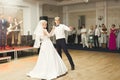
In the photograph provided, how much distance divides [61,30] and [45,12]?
657 centimetres

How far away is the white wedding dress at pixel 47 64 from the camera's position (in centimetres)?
449

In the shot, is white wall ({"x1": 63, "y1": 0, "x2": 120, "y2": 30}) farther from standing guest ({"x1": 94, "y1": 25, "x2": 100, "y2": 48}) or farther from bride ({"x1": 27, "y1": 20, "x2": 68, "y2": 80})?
bride ({"x1": 27, "y1": 20, "x2": 68, "y2": 80})

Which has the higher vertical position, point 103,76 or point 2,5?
point 2,5

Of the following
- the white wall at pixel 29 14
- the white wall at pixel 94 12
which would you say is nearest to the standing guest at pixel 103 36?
the white wall at pixel 94 12

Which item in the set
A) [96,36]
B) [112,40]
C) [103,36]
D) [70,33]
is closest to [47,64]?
[112,40]

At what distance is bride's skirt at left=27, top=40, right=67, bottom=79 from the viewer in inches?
177

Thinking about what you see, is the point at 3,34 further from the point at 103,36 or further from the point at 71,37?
the point at 103,36

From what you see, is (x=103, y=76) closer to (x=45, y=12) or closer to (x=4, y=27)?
(x=4, y=27)

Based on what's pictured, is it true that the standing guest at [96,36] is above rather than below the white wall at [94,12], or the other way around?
below

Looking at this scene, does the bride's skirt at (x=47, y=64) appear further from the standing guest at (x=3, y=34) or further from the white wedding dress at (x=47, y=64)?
the standing guest at (x=3, y=34)

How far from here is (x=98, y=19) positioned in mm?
11430

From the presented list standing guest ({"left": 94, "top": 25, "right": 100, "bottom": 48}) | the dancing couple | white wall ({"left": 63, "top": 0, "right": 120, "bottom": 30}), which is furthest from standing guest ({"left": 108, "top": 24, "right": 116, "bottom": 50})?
the dancing couple

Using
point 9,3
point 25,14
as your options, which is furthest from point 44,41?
point 25,14

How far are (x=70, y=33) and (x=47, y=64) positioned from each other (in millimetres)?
7583
